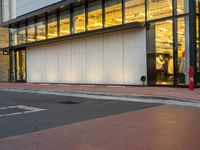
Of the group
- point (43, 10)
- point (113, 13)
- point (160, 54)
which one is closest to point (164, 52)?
point (160, 54)

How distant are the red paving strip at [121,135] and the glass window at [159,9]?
10.2m

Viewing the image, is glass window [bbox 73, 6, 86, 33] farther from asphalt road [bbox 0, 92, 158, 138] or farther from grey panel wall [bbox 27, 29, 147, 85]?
asphalt road [bbox 0, 92, 158, 138]

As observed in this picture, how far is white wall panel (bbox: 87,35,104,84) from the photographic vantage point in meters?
23.1

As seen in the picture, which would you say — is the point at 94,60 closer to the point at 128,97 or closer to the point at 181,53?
the point at 181,53

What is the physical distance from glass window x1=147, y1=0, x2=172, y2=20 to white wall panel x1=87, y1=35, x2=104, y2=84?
4.50 metres

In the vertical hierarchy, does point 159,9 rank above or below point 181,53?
above

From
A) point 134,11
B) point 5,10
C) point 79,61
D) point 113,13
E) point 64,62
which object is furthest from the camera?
point 5,10

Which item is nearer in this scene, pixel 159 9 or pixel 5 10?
pixel 159 9

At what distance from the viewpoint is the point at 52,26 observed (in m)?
28.1

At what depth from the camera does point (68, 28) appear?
2625cm

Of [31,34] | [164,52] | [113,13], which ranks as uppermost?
[113,13]

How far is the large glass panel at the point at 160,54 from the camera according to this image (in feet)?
60.8

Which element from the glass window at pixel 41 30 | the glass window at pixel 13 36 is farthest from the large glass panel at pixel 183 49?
the glass window at pixel 13 36

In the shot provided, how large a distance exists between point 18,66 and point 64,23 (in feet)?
29.2
